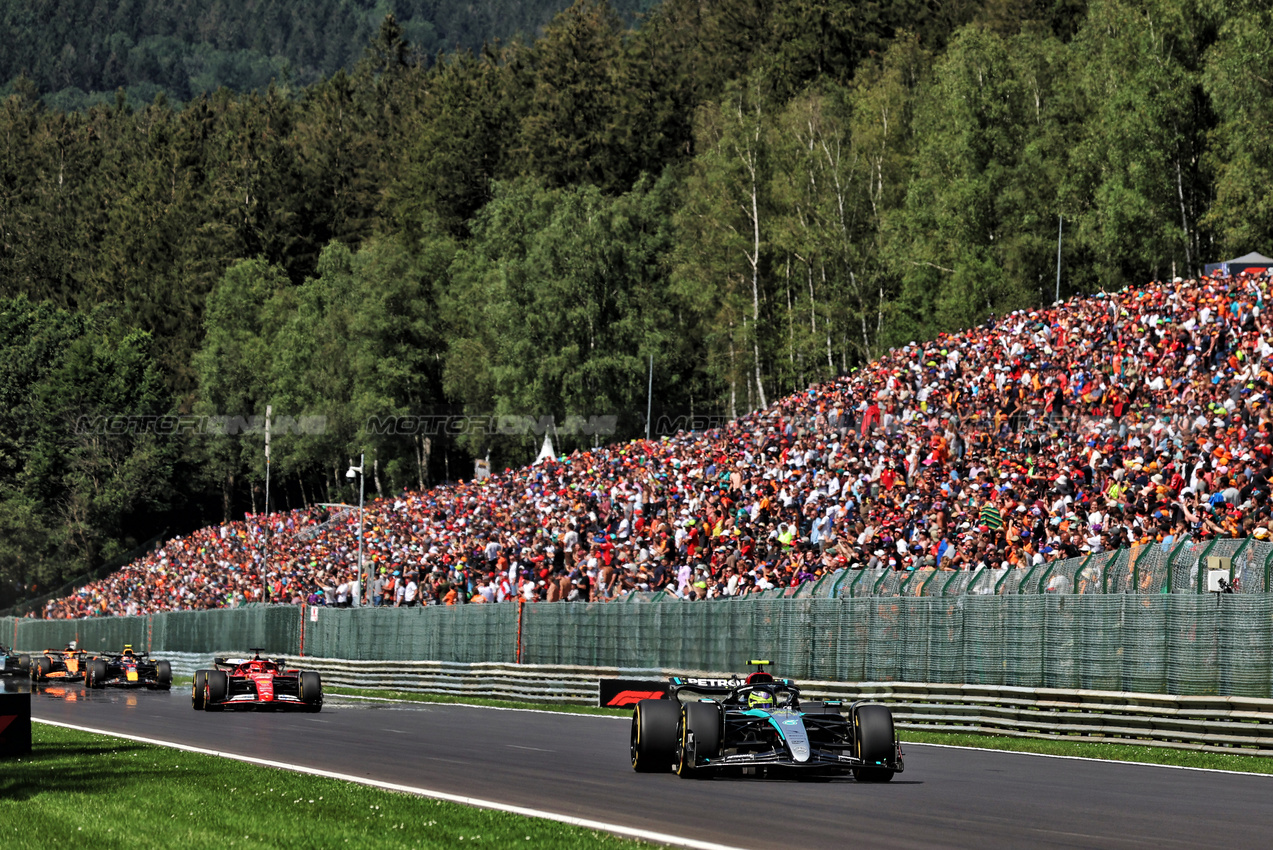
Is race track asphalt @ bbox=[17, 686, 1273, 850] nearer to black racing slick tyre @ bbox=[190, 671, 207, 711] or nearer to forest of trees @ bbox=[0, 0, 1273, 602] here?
black racing slick tyre @ bbox=[190, 671, 207, 711]

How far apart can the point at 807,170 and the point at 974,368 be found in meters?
30.4

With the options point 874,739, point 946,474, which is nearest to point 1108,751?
point 874,739

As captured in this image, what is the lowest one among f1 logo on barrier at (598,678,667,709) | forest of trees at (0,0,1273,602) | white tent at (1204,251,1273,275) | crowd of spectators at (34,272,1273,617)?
f1 logo on barrier at (598,678,667,709)

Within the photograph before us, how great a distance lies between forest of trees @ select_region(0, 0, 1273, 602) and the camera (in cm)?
5194

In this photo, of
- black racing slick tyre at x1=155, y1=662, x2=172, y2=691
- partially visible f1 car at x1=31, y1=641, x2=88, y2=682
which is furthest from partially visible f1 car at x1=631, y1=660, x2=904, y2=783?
partially visible f1 car at x1=31, y1=641, x2=88, y2=682

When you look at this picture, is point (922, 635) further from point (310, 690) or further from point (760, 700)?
point (310, 690)

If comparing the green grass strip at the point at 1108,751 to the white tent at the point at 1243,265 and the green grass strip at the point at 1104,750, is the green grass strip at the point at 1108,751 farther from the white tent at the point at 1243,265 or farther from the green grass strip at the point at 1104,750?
the white tent at the point at 1243,265

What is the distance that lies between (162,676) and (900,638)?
76.2ft

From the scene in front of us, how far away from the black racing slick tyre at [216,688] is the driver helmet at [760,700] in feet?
54.9

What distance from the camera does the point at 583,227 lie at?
75250 mm

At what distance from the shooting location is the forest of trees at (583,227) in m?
51.9

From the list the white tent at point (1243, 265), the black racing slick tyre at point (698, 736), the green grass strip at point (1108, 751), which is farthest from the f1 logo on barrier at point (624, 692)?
the white tent at point (1243, 265)

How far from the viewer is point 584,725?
86.9 ft

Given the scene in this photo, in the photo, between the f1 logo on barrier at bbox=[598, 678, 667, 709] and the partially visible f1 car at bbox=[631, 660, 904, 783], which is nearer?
the partially visible f1 car at bbox=[631, 660, 904, 783]
